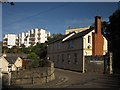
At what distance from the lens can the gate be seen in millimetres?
32250

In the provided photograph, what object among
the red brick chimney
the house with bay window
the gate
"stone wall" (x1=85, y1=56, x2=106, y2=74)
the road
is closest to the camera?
the road

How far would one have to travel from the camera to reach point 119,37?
38312 mm

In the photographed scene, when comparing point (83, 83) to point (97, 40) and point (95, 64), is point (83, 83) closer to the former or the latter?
point (95, 64)

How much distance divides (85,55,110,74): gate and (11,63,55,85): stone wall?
28.5 feet

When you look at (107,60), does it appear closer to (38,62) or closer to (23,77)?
(38,62)

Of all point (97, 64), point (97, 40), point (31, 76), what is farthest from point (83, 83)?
point (97, 40)

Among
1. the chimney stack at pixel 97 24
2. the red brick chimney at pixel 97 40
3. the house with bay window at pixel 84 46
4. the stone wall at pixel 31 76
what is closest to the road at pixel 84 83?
the stone wall at pixel 31 76

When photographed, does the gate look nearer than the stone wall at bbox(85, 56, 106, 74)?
Yes

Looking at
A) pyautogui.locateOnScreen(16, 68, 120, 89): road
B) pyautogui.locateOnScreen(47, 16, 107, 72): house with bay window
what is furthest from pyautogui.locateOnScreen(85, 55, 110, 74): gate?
pyautogui.locateOnScreen(16, 68, 120, 89): road

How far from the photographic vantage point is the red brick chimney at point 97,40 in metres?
36.2

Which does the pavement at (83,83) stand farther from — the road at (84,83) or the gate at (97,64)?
the gate at (97,64)

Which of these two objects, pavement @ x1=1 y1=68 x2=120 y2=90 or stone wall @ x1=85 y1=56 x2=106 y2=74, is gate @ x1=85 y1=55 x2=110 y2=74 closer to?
stone wall @ x1=85 y1=56 x2=106 y2=74

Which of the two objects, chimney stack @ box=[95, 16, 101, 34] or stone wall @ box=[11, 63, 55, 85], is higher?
chimney stack @ box=[95, 16, 101, 34]

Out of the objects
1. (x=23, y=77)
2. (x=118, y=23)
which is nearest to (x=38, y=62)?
(x=23, y=77)
